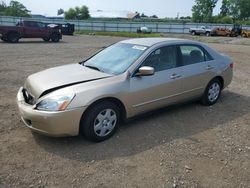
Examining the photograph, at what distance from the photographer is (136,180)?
3598 millimetres

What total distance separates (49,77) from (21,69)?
605cm

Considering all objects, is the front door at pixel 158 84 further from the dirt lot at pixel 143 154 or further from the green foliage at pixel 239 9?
the green foliage at pixel 239 9

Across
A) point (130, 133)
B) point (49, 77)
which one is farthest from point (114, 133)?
point (49, 77)

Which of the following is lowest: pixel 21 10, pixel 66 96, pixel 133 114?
pixel 133 114

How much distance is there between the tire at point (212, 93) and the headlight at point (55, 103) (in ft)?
10.6

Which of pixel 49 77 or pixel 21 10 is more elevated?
pixel 21 10

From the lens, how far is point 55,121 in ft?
13.4

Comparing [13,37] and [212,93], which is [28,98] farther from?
[13,37]

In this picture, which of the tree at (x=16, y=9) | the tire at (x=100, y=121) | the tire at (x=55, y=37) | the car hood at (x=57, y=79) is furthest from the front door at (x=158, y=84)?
the tree at (x=16, y=9)

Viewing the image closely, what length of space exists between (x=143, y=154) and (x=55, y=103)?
1433 millimetres

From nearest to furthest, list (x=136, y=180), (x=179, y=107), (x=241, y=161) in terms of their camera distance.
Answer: (x=136, y=180)
(x=241, y=161)
(x=179, y=107)

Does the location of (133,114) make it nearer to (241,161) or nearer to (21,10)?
(241,161)

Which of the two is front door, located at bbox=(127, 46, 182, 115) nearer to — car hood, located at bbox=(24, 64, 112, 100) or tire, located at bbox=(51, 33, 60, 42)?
car hood, located at bbox=(24, 64, 112, 100)

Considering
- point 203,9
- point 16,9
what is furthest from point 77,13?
point 203,9
